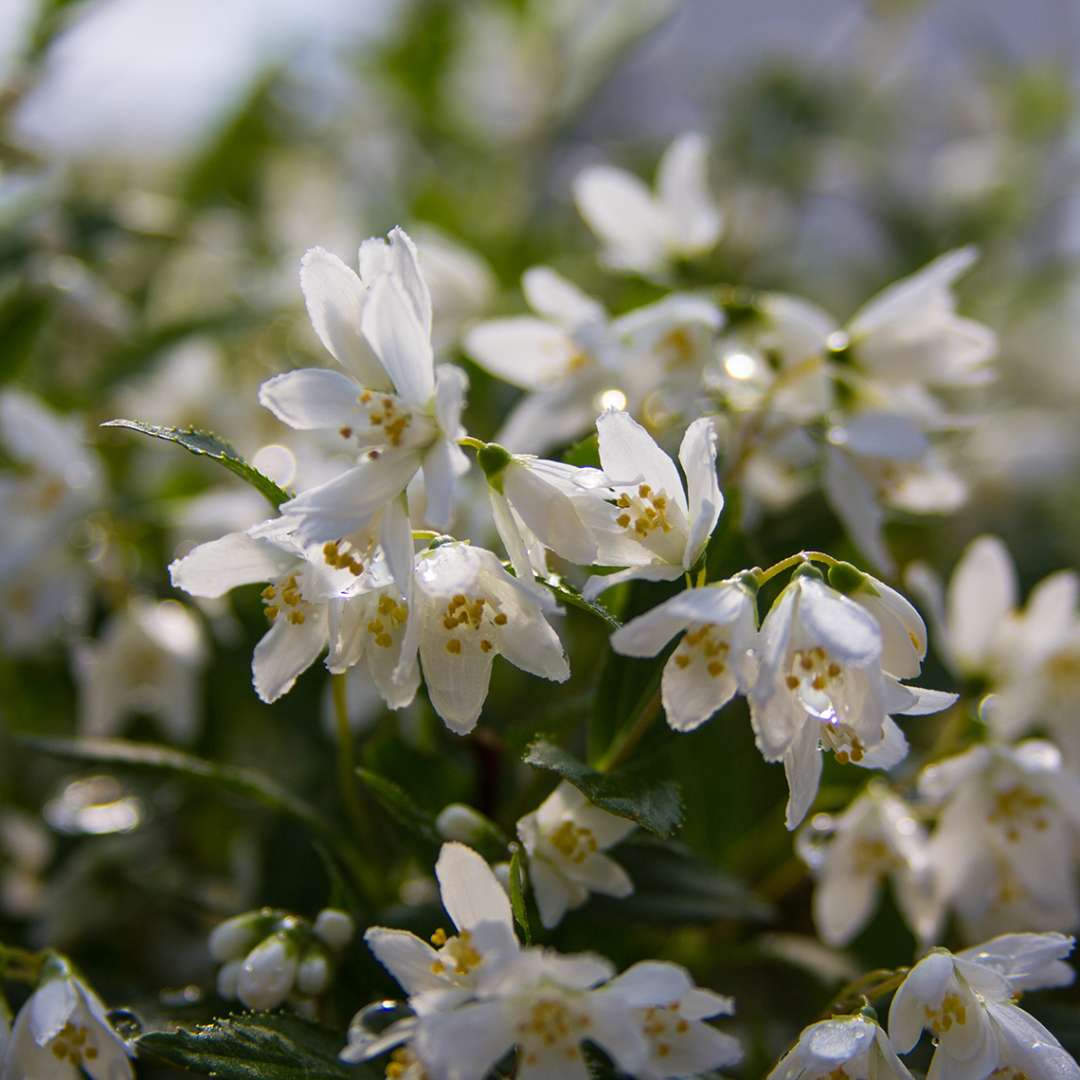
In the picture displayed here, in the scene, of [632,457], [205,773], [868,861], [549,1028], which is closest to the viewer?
[549,1028]

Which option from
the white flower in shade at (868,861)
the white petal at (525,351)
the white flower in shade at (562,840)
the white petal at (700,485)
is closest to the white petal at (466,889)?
the white flower in shade at (562,840)

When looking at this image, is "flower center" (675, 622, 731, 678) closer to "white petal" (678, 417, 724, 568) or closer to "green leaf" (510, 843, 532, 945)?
"white petal" (678, 417, 724, 568)

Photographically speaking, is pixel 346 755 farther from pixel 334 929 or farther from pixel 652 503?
pixel 652 503

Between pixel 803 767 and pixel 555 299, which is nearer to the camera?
pixel 803 767

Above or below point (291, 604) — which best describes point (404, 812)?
below

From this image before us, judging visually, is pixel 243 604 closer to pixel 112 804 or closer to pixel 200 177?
pixel 112 804

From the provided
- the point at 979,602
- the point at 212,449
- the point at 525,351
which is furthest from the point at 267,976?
the point at 979,602

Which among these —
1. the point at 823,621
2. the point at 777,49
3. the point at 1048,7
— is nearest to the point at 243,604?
the point at 823,621

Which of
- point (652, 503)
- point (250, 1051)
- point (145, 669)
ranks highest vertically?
point (652, 503)

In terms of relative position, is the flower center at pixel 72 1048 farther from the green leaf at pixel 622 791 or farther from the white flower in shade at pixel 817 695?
the white flower in shade at pixel 817 695
